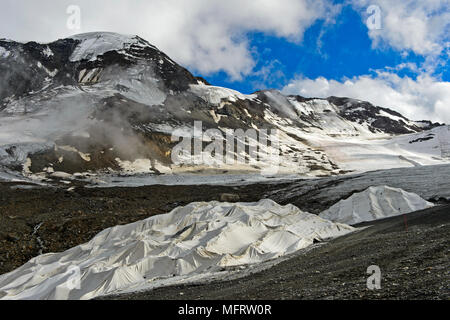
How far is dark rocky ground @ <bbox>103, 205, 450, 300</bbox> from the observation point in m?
8.48

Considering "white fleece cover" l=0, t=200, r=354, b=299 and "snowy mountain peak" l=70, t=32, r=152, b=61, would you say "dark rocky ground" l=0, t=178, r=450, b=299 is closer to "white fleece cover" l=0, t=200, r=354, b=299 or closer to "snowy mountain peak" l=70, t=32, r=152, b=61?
"white fleece cover" l=0, t=200, r=354, b=299

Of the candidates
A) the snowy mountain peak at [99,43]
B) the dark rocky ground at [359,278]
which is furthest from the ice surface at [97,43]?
the dark rocky ground at [359,278]

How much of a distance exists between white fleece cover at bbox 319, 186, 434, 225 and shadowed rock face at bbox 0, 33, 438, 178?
56.7 metres

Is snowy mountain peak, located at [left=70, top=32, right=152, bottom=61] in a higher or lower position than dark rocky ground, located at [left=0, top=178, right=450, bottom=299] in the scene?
higher

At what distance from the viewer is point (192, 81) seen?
15938cm

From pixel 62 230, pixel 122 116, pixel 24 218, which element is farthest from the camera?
pixel 122 116

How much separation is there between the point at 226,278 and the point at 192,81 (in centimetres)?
14901

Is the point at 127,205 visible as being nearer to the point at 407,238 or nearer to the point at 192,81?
the point at 407,238

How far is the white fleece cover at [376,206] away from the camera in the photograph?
31413 millimetres

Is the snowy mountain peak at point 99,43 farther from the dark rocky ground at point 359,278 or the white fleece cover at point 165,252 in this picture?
the dark rocky ground at point 359,278

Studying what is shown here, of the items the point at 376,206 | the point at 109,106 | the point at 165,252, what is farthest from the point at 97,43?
the point at 165,252

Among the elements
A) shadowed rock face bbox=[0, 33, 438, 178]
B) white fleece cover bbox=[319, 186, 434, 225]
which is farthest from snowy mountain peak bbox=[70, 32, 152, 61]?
white fleece cover bbox=[319, 186, 434, 225]

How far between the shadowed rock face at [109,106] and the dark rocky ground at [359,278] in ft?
222
